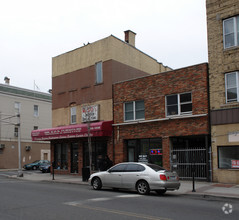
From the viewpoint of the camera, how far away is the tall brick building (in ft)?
56.2

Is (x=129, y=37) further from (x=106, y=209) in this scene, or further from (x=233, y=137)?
(x=106, y=209)

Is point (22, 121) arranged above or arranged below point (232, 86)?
below

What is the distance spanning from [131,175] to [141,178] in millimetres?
606

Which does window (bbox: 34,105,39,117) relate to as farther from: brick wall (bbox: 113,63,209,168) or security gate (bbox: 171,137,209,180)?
security gate (bbox: 171,137,209,180)

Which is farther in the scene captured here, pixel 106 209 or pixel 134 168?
pixel 134 168

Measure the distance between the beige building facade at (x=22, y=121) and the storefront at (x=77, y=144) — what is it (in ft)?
52.1

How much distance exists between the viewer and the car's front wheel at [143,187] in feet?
44.1

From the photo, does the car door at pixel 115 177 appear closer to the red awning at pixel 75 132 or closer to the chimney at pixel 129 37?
the red awning at pixel 75 132

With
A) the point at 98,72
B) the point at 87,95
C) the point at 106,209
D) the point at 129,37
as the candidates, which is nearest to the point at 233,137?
the point at 106,209

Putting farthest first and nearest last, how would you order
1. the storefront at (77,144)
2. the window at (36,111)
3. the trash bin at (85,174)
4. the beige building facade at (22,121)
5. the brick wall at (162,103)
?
the window at (36,111), the beige building facade at (22,121), the storefront at (77,144), the trash bin at (85,174), the brick wall at (162,103)

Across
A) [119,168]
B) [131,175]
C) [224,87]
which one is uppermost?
[224,87]

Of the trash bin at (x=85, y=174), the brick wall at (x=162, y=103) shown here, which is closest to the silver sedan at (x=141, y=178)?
the trash bin at (x=85, y=174)

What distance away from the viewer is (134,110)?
71.6ft

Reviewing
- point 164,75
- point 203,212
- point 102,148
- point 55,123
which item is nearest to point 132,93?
point 164,75
